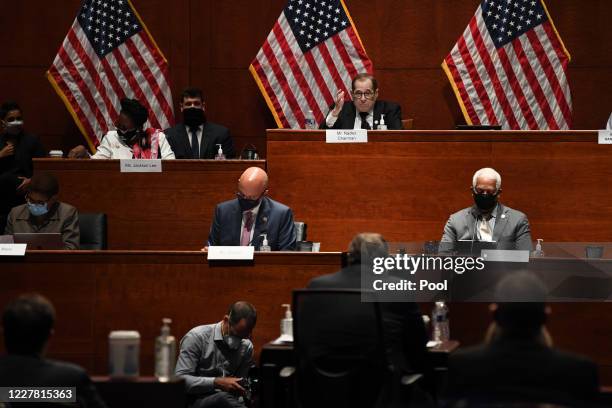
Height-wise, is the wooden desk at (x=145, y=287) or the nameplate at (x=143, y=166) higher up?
the nameplate at (x=143, y=166)

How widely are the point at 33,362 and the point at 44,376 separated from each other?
69 mm

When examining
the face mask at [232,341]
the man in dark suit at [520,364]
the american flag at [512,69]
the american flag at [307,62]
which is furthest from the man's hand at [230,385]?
the american flag at [512,69]

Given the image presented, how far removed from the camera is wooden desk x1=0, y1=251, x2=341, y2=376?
636 centimetres

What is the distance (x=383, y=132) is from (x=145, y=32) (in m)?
2.70

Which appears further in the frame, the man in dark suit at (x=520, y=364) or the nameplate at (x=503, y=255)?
the nameplate at (x=503, y=255)

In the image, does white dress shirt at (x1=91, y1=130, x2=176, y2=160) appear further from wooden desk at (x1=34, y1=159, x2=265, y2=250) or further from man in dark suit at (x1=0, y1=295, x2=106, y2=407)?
man in dark suit at (x1=0, y1=295, x2=106, y2=407)

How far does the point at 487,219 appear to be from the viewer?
289 inches

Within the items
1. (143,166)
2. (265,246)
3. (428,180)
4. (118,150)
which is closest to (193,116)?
(118,150)

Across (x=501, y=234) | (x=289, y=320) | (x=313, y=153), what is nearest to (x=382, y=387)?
(x=289, y=320)

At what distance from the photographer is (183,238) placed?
8172mm

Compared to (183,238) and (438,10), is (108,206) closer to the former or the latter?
(183,238)

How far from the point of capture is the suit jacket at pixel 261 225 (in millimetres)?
7355

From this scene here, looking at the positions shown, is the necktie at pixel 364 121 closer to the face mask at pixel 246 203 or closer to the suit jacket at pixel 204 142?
the suit jacket at pixel 204 142

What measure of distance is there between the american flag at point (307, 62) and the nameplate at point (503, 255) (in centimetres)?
Answer: 346
